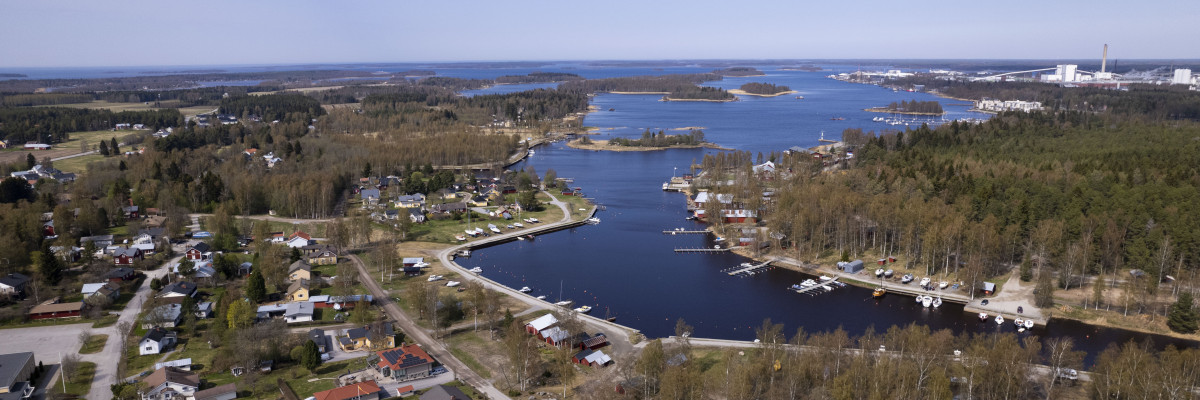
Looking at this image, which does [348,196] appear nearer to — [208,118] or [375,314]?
[375,314]

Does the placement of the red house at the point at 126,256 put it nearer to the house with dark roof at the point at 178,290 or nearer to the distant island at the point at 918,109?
the house with dark roof at the point at 178,290

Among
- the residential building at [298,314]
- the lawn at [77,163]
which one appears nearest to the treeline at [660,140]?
the lawn at [77,163]

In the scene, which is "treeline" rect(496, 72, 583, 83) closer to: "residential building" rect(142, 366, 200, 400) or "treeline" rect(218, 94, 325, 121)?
"treeline" rect(218, 94, 325, 121)

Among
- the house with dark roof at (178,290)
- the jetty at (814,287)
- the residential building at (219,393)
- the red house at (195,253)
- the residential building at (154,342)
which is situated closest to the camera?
the residential building at (219,393)

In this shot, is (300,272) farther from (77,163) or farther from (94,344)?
(77,163)

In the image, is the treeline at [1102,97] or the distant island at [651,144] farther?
the treeline at [1102,97]
